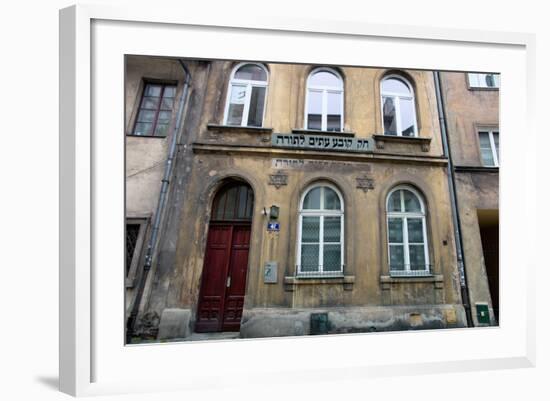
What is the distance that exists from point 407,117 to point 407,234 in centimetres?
206

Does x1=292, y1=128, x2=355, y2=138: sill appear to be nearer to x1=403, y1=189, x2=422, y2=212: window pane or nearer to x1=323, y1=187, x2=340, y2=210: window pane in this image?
x1=323, y1=187, x2=340, y2=210: window pane

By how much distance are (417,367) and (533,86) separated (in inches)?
139

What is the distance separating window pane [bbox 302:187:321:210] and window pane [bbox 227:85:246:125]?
5.69 ft

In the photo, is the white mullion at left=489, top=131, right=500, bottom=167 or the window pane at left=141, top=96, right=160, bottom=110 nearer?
the white mullion at left=489, top=131, right=500, bottom=167

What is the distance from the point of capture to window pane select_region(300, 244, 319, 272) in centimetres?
438

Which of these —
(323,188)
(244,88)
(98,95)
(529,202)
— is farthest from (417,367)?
(244,88)

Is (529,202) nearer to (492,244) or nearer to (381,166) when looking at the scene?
(492,244)

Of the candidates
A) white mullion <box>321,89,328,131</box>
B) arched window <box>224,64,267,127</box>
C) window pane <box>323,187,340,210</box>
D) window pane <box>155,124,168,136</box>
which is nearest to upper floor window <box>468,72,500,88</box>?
white mullion <box>321,89,328,131</box>

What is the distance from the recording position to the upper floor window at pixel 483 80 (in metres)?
3.48

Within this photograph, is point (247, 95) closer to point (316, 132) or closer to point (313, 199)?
point (316, 132)

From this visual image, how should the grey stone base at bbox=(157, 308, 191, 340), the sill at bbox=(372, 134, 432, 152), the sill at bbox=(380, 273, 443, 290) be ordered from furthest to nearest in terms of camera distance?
the sill at bbox=(372, 134, 432, 152) < the sill at bbox=(380, 273, 443, 290) < the grey stone base at bbox=(157, 308, 191, 340)

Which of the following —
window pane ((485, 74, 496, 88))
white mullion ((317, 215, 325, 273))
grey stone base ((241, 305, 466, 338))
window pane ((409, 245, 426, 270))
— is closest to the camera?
window pane ((485, 74, 496, 88))

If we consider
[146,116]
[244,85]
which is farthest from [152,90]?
[244,85]

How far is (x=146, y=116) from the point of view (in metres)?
4.95
